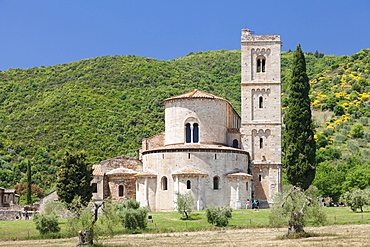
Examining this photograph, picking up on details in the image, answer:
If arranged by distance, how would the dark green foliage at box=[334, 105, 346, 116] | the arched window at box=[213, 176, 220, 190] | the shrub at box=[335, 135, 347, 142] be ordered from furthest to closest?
the dark green foliage at box=[334, 105, 346, 116] < the shrub at box=[335, 135, 347, 142] < the arched window at box=[213, 176, 220, 190]

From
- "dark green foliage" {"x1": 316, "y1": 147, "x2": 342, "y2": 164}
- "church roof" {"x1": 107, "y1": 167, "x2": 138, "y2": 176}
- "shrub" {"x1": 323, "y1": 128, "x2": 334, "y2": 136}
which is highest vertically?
"shrub" {"x1": 323, "y1": 128, "x2": 334, "y2": 136}

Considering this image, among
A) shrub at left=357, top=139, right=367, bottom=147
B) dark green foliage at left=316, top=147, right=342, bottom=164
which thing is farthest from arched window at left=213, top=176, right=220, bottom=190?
shrub at left=357, top=139, right=367, bottom=147

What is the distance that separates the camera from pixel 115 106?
11556cm

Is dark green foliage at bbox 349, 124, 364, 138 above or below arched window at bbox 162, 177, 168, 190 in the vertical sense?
above

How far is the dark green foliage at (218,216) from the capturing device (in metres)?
46.1

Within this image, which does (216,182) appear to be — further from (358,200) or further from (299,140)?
(358,200)

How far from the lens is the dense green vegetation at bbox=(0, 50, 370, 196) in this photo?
9888 centimetres

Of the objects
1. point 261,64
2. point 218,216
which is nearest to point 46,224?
point 218,216

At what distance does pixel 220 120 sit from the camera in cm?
6431

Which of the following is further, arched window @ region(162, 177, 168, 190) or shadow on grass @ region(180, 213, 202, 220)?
arched window @ region(162, 177, 168, 190)

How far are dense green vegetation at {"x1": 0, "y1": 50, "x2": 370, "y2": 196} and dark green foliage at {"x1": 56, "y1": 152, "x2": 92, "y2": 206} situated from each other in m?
30.2

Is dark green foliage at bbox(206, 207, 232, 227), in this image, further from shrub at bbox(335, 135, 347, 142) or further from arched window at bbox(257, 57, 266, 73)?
shrub at bbox(335, 135, 347, 142)

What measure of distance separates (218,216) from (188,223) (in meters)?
2.84

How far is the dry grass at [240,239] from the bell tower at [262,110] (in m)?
19.7
